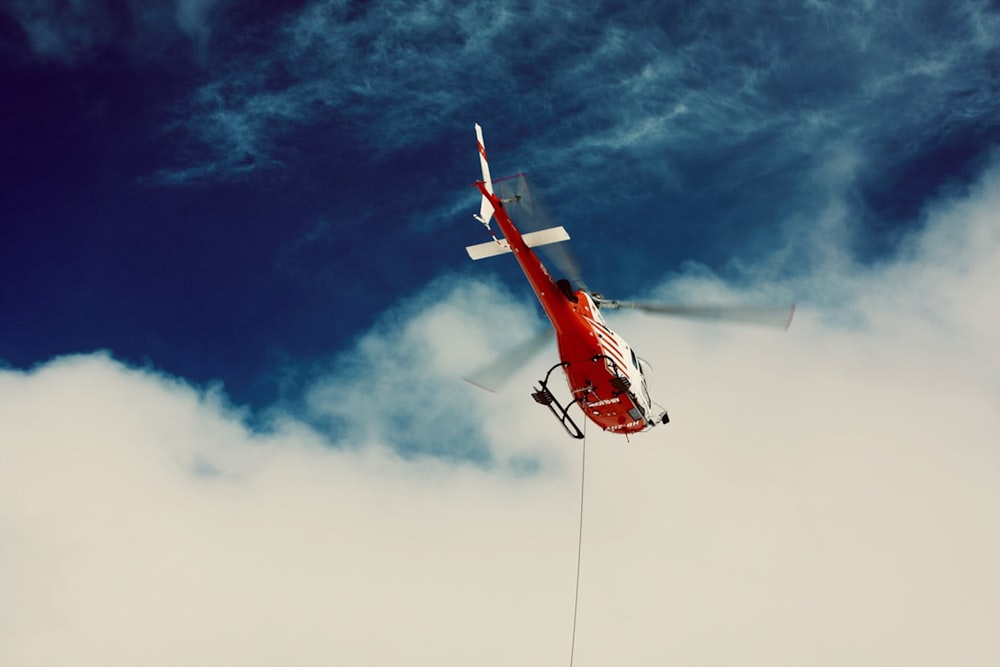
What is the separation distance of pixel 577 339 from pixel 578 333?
321mm

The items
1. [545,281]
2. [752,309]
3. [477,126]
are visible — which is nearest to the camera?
[752,309]

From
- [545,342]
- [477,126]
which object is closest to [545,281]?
[545,342]

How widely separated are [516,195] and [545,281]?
181 inches

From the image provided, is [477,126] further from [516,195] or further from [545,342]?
[545,342]

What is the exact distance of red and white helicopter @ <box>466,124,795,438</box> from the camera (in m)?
39.7

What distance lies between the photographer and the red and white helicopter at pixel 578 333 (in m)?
39.7

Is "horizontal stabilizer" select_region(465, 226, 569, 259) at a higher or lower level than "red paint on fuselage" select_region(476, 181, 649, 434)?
higher

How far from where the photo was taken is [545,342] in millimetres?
42844

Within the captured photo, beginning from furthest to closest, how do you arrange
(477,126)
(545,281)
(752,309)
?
(477,126)
(545,281)
(752,309)

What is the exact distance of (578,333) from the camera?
39.7 meters

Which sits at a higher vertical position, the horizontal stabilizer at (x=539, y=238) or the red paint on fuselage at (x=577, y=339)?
the horizontal stabilizer at (x=539, y=238)

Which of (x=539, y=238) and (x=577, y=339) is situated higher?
(x=539, y=238)

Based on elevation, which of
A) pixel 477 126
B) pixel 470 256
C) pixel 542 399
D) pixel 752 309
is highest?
pixel 477 126

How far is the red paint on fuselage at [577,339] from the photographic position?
3969cm
